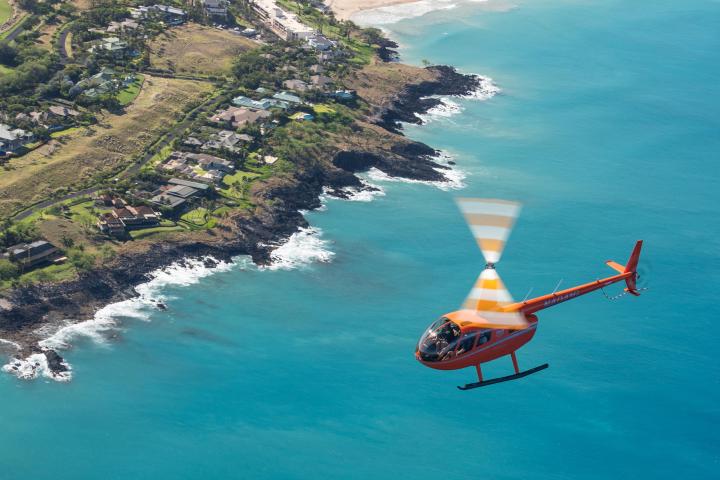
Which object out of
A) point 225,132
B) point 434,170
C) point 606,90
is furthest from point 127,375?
point 606,90

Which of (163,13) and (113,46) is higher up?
(163,13)

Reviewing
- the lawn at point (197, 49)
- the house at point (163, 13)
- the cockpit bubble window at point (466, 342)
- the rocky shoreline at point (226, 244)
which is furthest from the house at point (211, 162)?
the cockpit bubble window at point (466, 342)

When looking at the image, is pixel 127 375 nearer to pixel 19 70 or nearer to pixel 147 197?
pixel 147 197

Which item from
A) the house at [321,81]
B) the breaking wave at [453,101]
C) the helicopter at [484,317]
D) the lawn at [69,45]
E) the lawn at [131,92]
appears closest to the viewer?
the helicopter at [484,317]

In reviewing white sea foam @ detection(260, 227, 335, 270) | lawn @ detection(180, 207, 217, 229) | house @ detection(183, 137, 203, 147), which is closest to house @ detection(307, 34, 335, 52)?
house @ detection(183, 137, 203, 147)

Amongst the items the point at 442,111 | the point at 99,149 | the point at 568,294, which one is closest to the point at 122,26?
the point at 99,149

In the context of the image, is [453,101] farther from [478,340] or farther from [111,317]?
[478,340]

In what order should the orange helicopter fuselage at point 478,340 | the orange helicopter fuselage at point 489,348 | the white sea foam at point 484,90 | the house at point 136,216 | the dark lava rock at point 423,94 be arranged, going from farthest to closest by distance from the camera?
1. the white sea foam at point 484,90
2. the dark lava rock at point 423,94
3. the house at point 136,216
4. the orange helicopter fuselage at point 489,348
5. the orange helicopter fuselage at point 478,340

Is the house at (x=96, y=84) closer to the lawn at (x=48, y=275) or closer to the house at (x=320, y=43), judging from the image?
the house at (x=320, y=43)
